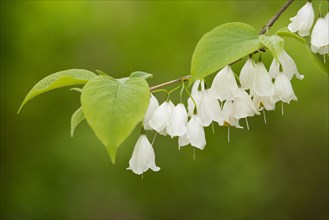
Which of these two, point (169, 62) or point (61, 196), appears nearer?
point (169, 62)

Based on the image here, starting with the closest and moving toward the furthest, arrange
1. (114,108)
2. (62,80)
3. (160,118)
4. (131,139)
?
1. (114,108)
2. (62,80)
3. (160,118)
4. (131,139)

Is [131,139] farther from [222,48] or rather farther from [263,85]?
[222,48]

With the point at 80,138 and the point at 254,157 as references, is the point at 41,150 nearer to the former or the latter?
the point at 80,138

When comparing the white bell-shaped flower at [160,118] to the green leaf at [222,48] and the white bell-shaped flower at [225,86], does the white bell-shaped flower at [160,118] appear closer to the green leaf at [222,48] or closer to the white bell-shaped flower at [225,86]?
the white bell-shaped flower at [225,86]

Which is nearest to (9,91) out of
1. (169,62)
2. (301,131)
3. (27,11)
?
(27,11)

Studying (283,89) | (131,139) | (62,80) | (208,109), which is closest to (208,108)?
(208,109)

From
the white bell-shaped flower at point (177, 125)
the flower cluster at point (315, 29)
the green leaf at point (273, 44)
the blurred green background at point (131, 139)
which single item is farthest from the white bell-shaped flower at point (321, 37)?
the blurred green background at point (131, 139)
